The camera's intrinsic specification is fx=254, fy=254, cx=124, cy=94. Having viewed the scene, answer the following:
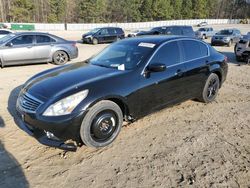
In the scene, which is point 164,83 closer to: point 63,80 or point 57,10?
point 63,80

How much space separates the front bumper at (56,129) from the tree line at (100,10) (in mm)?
71308

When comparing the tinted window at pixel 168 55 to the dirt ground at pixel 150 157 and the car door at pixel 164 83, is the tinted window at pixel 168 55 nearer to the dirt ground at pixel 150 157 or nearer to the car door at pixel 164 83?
the car door at pixel 164 83

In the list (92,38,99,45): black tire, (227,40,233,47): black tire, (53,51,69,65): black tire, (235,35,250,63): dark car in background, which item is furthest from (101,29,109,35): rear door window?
(235,35,250,63): dark car in background

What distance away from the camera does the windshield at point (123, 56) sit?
15.0 ft

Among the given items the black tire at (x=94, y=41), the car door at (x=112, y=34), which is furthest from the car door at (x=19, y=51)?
the car door at (x=112, y=34)

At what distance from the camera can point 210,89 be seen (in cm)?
611

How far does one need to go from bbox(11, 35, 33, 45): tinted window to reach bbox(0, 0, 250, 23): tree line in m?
63.4

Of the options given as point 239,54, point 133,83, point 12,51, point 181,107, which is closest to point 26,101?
point 133,83

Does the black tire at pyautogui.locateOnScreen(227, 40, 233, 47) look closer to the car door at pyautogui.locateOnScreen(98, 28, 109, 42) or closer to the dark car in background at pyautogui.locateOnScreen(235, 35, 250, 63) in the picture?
the dark car in background at pyautogui.locateOnScreen(235, 35, 250, 63)

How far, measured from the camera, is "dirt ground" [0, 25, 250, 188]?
129 inches

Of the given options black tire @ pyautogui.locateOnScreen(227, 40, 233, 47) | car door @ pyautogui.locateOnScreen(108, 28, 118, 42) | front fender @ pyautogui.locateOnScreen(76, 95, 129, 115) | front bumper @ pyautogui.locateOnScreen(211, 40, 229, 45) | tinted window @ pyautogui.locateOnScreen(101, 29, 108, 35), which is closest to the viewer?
front fender @ pyautogui.locateOnScreen(76, 95, 129, 115)

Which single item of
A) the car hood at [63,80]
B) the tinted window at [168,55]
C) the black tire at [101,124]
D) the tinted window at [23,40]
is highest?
the tinted window at [168,55]

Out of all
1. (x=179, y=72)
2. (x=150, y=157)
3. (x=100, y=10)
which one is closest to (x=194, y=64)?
(x=179, y=72)

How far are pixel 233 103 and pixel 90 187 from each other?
14.7 feet
